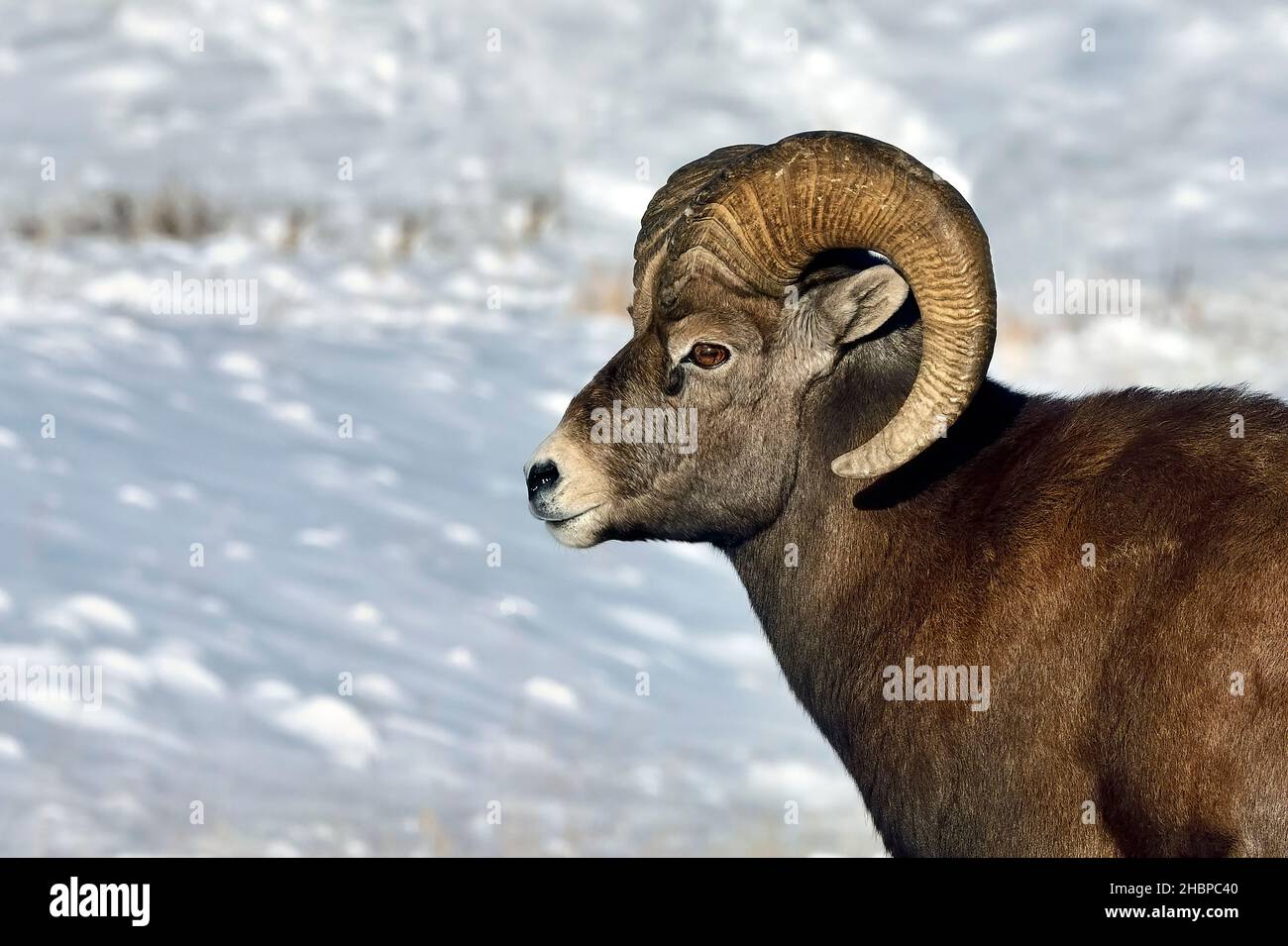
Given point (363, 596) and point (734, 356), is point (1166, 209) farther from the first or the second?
point (734, 356)

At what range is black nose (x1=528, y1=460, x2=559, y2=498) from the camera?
654cm

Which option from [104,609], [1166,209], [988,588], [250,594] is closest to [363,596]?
[250,594]

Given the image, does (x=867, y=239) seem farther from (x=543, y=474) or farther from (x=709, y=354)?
(x=543, y=474)

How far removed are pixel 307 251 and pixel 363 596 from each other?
858cm

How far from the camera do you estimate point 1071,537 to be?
19.4 feet

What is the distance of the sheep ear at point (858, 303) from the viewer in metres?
6.43

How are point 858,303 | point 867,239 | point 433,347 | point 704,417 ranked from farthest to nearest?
point 433,347 → point 704,417 → point 858,303 → point 867,239

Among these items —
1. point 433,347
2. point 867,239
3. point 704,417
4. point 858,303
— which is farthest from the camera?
point 433,347

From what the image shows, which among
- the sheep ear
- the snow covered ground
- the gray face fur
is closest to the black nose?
the gray face fur

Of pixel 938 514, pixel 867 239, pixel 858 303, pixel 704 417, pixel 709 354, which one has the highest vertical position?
pixel 867 239

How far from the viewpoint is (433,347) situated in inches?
716

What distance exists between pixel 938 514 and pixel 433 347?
12482 mm

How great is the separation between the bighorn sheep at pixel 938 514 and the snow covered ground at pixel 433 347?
459 centimetres

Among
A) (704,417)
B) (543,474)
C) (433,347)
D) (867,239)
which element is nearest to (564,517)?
(543,474)
